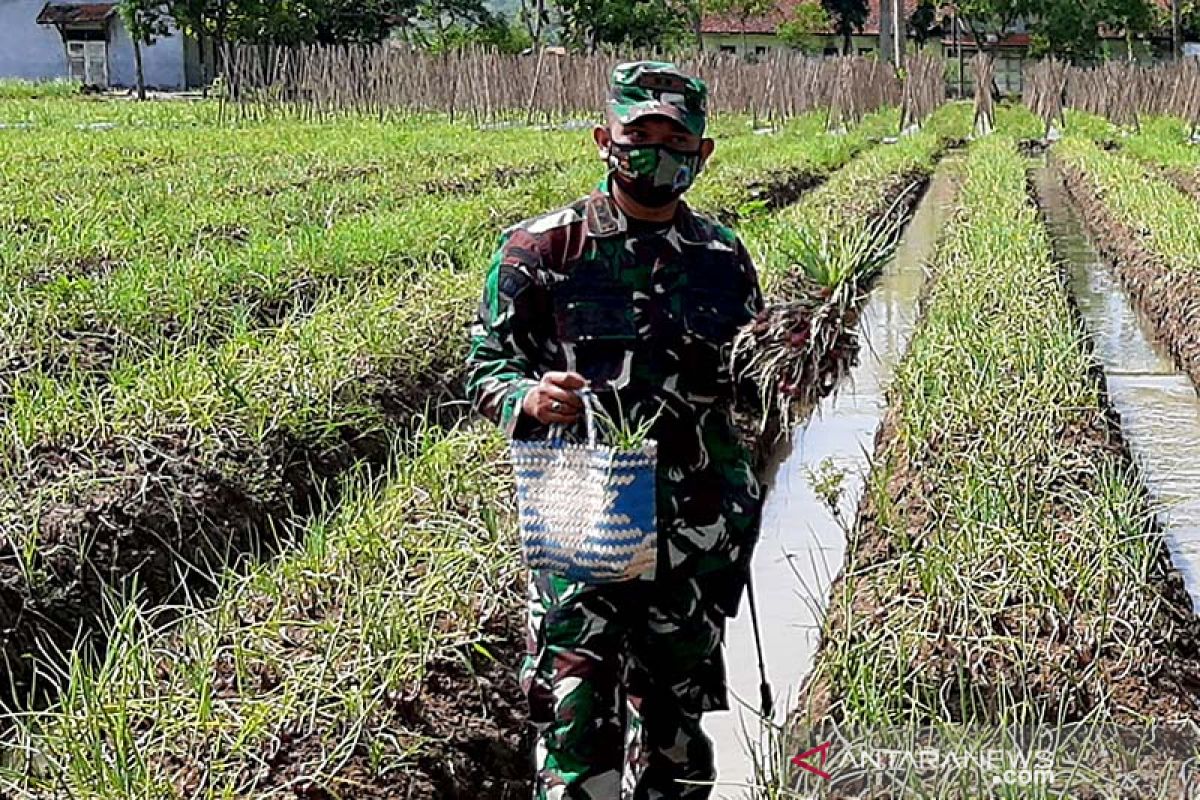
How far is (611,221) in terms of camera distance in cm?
252

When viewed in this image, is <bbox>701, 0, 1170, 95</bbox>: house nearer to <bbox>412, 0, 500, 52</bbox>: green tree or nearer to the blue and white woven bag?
<bbox>412, 0, 500, 52</bbox>: green tree

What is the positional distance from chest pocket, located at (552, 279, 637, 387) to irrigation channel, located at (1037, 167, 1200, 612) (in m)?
2.15

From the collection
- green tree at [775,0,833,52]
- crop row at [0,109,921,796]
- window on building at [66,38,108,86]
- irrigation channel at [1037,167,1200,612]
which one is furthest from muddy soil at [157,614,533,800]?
green tree at [775,0,833,52]

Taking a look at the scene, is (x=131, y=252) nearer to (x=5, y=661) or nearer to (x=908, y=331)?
(x=908, y=331)

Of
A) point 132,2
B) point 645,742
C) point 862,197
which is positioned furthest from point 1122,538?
point 132,2

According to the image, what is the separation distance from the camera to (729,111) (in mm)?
23391


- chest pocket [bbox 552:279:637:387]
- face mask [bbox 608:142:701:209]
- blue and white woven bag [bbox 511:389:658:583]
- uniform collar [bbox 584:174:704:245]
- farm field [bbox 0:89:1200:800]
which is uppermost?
face mask [bbox 608:142:701:209]

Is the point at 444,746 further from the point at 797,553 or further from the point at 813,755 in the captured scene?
the point at 797,553

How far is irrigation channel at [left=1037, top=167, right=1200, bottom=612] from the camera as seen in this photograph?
16.6 ft

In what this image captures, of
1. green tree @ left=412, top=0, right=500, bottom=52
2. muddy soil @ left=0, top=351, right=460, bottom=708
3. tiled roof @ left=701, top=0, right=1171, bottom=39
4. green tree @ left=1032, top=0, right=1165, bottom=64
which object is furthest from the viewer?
tiled roof @ left=701, top=0, right=1171, bottom=39

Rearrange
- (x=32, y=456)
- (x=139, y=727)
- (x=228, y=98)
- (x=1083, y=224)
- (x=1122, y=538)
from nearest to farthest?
(x=139, y=727)
(x=1122, y=538)
(x=32, y=456)
(x=1083, y=224)
(x=228, y=98)

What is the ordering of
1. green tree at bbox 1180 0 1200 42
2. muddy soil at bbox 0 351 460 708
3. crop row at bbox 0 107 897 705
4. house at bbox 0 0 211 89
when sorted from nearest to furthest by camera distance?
muddy soil at bbox 0 351 460 708
crop row at bbox 0 107 897 705
house at bbox 0 0 211 89
green tree at bbox 1180 0 1200 42

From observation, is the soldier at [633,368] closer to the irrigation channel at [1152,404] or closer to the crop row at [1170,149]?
the irrigation channel at [1152,404]

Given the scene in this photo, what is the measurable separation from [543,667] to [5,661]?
1.58 metres
